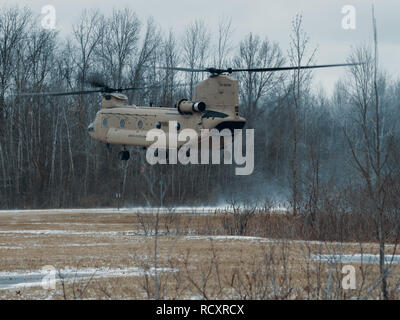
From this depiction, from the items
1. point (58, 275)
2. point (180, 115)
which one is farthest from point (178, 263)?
point (180, 115)

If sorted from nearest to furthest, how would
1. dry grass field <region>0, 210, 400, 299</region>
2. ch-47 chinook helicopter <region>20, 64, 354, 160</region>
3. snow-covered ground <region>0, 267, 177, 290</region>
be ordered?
dry grass field <region>0, 210, 400, 299</region> → snow-covered ground <region>0, 267, 177, 290</region> → ch-47 chinook helicopter <region>20, 64, 354, 160</region>

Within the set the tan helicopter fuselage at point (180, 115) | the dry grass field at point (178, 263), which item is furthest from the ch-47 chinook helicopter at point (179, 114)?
the dry grass field at point (178, 263)

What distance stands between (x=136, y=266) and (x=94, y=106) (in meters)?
45.3

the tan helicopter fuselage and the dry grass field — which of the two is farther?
the tan helicopter fuselage

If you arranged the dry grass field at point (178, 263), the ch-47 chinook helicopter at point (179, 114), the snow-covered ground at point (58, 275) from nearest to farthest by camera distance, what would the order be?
the dry grass field at point (178, 263), the snow-covered ground at point (58, 275), the ch-47 chinook helicopter at point (179, 114)

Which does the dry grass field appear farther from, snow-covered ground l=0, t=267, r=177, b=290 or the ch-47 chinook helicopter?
the ch-47 chinook helicopter

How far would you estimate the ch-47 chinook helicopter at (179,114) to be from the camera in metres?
32.4

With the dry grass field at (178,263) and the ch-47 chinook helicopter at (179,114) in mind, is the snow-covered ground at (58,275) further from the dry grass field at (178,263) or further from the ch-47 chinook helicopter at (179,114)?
the ch-47 chinook helicopter at (179,114)

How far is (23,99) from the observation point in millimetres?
57656

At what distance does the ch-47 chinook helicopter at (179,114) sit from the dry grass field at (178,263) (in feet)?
16.2

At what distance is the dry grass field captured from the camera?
1014cm

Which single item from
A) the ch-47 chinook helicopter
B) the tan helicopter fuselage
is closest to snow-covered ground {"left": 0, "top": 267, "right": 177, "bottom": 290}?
the ch-47 chinook helicopter

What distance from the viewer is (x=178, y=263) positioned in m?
14.1

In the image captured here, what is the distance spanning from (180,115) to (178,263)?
62.5ft
